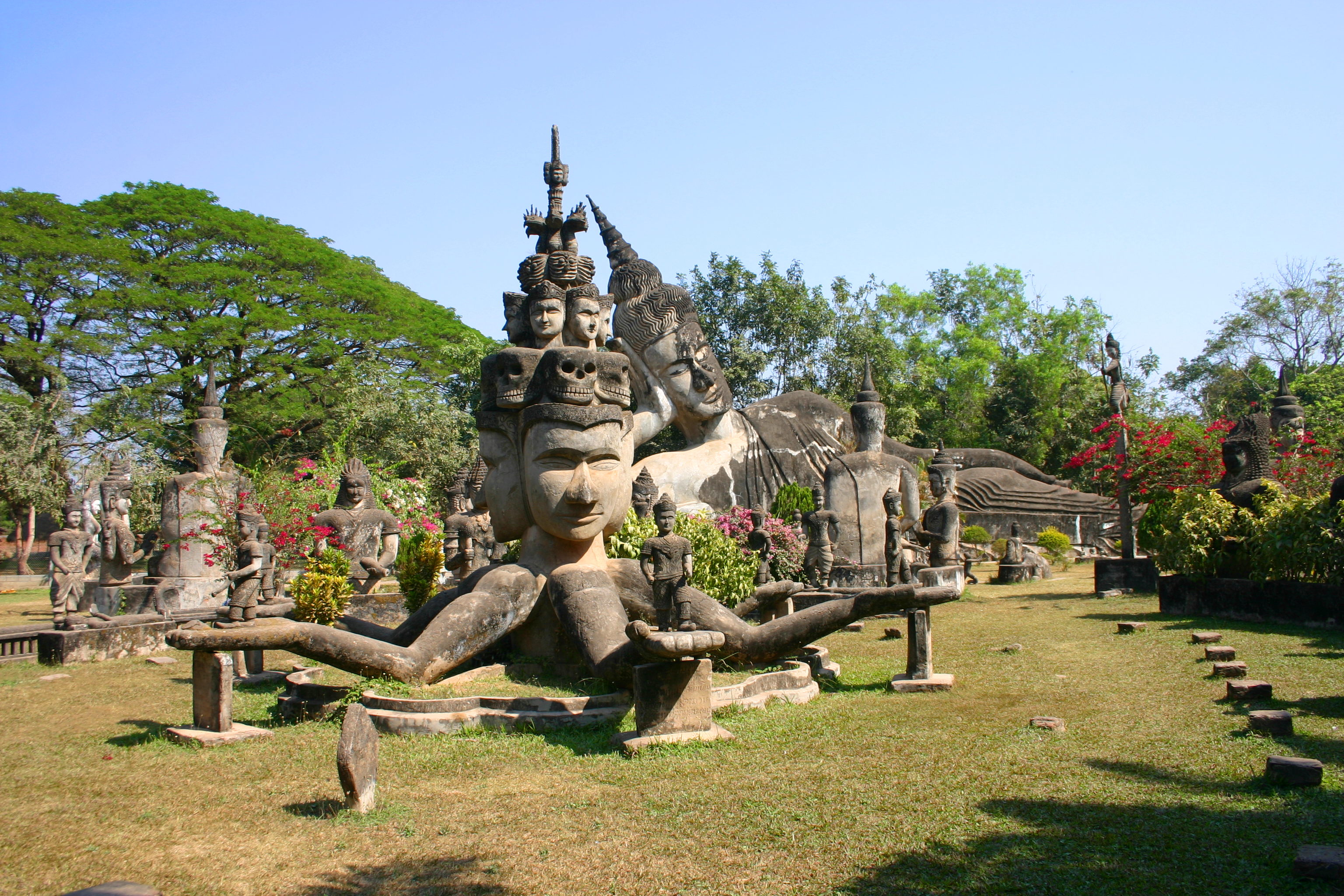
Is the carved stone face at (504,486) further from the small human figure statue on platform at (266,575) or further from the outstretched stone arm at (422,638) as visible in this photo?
the small human figure statue on platform at (266,575)

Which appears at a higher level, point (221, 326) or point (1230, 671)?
point (221, 326)

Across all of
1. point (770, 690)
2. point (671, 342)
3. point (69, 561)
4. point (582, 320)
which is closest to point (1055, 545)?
point (671, 342)

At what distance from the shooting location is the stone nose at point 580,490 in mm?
7184

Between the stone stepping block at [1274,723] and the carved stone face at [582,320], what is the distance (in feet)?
18.7

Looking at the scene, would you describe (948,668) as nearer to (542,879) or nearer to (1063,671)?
(1063,671)

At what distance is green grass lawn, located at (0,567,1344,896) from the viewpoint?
368cm

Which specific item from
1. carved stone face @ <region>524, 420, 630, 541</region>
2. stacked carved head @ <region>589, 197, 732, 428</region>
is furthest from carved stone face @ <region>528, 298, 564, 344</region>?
stacked carved head @ <region>589, 197, 732, 428</region>

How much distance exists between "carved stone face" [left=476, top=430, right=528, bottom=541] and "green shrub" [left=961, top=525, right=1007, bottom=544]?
1993 cm

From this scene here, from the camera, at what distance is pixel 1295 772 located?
14.5 ft

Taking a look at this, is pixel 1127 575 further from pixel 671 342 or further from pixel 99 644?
pixel 99 644

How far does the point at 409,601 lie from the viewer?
35.6 feet

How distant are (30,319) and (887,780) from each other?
28514 mm

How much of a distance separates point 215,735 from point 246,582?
4.64 ft

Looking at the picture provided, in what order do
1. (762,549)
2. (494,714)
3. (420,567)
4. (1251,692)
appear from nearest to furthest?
(494,714) → (1251,692) → (420,567) → (762,549)
